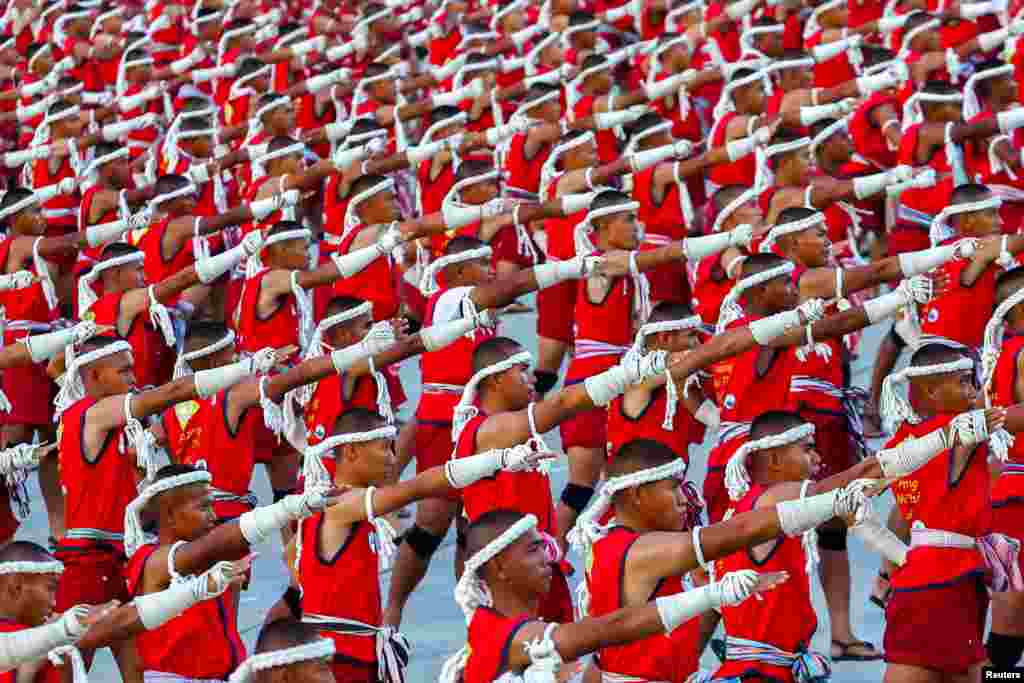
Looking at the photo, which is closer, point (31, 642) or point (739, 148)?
point (31, 642)

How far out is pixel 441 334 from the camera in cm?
953

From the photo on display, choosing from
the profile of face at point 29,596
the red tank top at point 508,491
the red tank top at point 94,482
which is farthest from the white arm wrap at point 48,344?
the profile of face at point 29,596

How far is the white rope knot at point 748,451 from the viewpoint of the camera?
7.87 m

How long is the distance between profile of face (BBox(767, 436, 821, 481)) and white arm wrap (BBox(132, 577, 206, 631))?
2.39m

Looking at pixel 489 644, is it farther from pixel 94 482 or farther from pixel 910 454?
pixel 94 482

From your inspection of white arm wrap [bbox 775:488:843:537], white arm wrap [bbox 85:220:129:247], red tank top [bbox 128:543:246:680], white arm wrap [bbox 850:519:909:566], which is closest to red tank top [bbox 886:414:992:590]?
white arm wrap [bbox 850:519:909:566]

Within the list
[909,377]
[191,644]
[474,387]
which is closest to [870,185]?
[909,377]

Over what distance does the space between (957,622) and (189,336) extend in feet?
14.6

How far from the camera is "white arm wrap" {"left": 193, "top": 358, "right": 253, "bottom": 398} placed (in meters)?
9.03

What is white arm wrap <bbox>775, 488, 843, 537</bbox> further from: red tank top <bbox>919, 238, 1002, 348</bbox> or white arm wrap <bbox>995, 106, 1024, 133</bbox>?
white arm wrap <bbox>995, 106, 1024, 133</bbox>

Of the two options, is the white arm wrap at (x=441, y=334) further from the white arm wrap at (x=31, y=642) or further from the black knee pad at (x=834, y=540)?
the white arm wrap at (x=31, y=642)

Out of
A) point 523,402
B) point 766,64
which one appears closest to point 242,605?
point 523,402

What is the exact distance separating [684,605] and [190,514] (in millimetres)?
2559

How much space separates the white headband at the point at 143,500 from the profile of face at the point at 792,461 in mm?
2269
